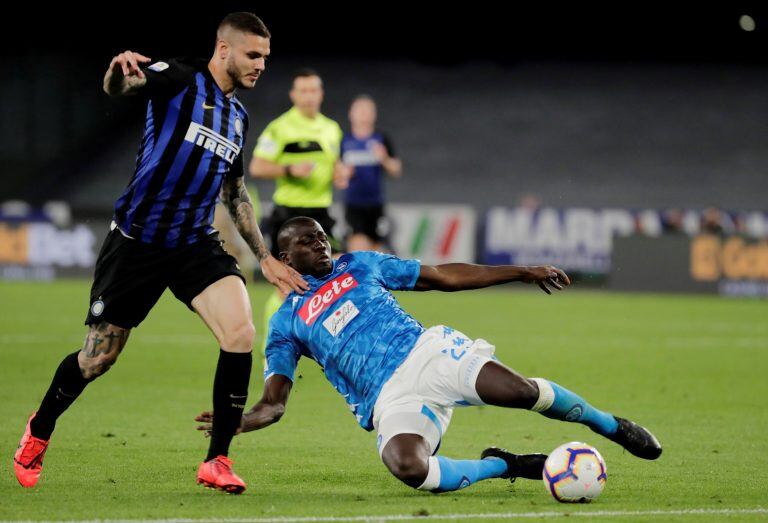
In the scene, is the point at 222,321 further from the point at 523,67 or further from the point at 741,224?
the point at 523,67

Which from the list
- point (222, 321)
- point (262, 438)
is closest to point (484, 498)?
point (222, 321)

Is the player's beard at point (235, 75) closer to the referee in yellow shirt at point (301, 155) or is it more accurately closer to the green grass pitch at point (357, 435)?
the green grass pitch at point (357, 435)

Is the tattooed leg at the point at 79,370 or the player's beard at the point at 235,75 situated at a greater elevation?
the player's beard at the point at 235,75

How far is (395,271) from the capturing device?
5.96 meters

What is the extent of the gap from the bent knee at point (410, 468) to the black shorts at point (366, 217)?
9003mm

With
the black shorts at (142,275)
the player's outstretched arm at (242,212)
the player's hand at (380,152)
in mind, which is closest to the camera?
the black shorts at (142,275)

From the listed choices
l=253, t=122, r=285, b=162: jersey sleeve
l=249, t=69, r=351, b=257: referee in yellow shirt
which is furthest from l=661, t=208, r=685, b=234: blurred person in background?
l=253, t=122, r=285, b=162: jersey sleeve

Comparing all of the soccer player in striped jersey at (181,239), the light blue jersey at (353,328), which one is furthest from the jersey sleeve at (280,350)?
the soccer player in striped jersey at (181,239)

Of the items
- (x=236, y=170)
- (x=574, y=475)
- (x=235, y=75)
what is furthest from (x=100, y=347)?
(x=574, y=475)

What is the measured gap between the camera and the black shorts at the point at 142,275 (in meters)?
5.89

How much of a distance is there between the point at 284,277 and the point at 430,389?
0.85 m

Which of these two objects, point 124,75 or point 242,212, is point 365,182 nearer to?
point 242,212

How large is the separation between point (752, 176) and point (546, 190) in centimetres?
522

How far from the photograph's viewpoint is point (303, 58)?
3331 centimetres
